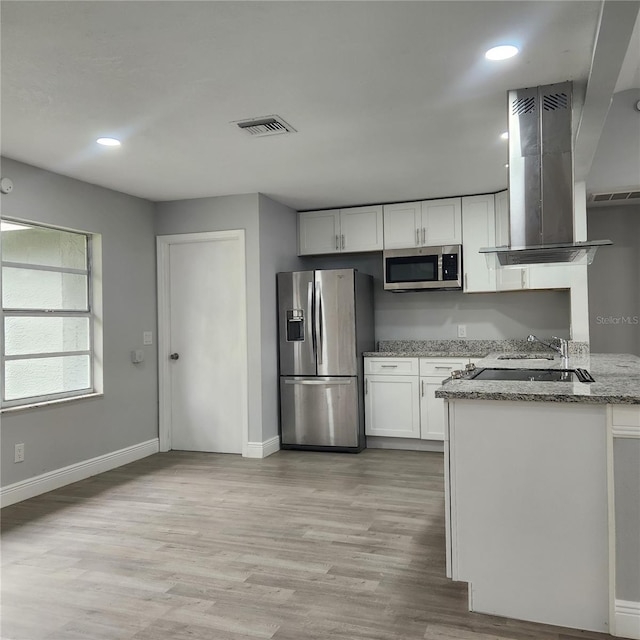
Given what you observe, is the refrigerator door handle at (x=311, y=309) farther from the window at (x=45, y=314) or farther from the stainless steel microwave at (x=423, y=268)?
the window at (x=45, y=314)

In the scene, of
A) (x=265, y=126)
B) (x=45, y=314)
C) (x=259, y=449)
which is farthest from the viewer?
(x=259, y=449)

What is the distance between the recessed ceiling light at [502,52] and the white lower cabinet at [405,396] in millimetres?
3003

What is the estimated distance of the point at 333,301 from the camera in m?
5.21

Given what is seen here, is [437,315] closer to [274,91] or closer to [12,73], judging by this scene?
[274,91]

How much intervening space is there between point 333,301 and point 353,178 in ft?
3.83

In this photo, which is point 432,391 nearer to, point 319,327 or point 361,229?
point 319,327

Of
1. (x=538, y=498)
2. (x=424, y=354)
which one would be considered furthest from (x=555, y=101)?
(x=424, y=354)

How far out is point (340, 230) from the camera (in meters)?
5.68

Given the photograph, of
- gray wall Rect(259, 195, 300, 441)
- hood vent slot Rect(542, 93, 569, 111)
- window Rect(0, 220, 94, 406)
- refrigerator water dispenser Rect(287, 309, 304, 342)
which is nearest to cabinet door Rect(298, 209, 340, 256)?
gray wall Rect(259, 195, 300, 441)

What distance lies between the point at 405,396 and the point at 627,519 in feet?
10.5

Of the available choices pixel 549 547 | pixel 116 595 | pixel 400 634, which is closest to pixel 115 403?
pixel 116 595

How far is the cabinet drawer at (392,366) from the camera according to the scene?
17.2 feet

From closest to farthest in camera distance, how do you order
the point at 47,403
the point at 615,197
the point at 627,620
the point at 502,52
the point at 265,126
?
the point at 627,620
the point at 502,52
the point at 265,126
the point at 47,403
the point at 615,197
